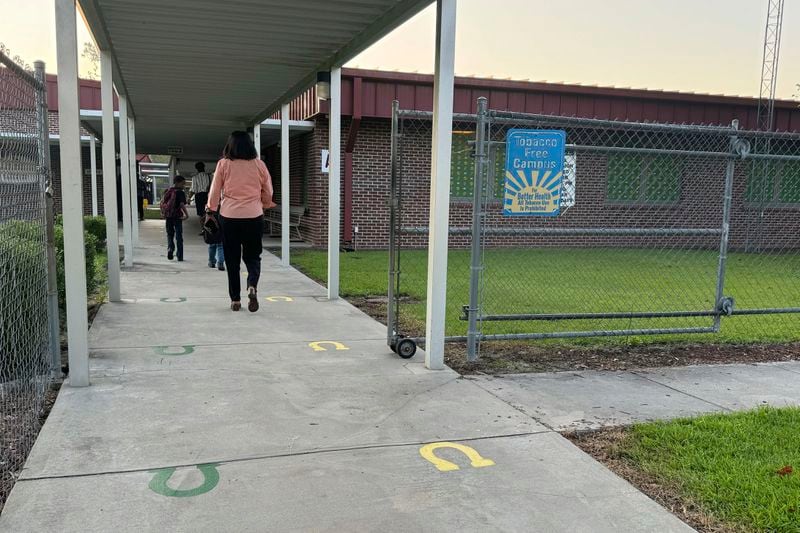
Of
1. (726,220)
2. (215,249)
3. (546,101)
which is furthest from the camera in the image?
(546,101)

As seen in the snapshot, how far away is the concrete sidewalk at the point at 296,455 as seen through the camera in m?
2.82

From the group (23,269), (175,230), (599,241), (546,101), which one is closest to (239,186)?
(23,269)

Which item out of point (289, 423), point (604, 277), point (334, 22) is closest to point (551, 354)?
point (289, 423)

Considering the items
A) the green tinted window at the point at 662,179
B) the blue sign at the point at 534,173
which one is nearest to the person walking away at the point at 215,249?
the blue sign at the point at 534,173

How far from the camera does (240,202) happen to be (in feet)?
22.6

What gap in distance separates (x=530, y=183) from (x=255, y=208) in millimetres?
3174

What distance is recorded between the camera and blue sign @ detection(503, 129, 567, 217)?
530cm

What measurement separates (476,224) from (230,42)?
3.72 metres

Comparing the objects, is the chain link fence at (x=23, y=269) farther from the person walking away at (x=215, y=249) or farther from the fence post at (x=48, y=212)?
the person walking away at (x=215, y=249)

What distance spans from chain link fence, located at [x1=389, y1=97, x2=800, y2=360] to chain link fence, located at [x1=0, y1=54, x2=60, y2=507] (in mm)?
2653

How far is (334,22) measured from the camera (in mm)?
6152

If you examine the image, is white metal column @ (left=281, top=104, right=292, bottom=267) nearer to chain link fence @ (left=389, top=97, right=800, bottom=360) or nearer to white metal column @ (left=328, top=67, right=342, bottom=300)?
chain link fence @ (left=389, top=97, right=800, bottom=360)

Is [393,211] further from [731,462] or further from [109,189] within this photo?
[109,189]

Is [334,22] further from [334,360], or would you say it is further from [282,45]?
[334,360]
